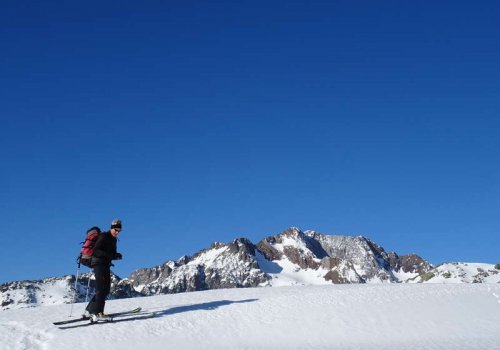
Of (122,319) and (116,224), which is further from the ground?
(116,224)

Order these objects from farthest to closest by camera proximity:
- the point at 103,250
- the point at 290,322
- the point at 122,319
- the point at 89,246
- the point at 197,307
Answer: the point at 197,307
the point at 89,246
the point at 290,322
the point at 103,250
the point at 122,319

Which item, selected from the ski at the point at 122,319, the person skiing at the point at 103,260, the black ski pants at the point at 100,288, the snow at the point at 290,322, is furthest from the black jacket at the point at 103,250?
the snow at the point at 290,322

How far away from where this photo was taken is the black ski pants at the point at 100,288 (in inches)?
725

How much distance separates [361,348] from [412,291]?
23.6 feet

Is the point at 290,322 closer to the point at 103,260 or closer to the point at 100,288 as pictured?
the point at 100,288

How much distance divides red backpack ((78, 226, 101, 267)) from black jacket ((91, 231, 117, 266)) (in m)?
0.29

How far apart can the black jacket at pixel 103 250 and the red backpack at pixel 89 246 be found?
0.95ft

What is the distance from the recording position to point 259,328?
18.5m

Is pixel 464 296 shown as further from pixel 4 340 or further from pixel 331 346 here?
pixel 4 340

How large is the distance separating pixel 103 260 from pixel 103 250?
35 centimetres

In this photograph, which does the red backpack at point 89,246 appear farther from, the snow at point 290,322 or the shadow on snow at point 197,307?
the shadow on snow at point 197,307

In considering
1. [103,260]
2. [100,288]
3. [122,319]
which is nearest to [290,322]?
[122,319]

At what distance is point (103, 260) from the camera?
753 inches

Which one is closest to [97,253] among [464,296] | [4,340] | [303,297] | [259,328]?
[4,340]
